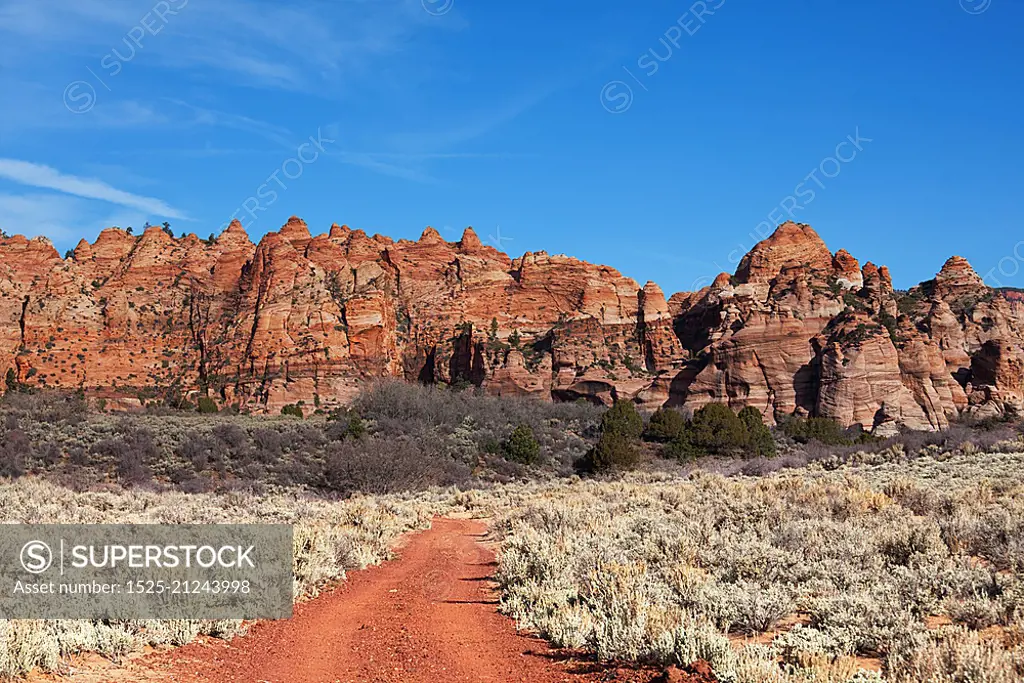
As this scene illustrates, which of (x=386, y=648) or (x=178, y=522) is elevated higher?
(x=178, y=522)

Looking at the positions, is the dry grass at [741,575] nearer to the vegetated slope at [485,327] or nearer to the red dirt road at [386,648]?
the red dirt road at [386,648]

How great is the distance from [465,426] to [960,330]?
5239cm

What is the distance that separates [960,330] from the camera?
7456 centimetres

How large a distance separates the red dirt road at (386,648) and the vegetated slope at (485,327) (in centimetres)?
6235

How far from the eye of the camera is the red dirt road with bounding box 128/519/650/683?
22.5 feet

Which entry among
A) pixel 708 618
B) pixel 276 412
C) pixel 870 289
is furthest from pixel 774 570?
pixel 870 289

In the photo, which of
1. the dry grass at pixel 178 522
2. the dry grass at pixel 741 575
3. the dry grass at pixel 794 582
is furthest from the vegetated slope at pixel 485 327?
the dry grass at pixel 794 582

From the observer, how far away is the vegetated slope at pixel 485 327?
6931 cm

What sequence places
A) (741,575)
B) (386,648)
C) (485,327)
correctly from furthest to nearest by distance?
(485,327)
(741,575)
(386,648)

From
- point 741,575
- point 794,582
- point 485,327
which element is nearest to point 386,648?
point 741,575

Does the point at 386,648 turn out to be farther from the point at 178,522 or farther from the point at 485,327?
the point at 485,327

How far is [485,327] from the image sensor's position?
88.6m

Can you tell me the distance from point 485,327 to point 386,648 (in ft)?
266

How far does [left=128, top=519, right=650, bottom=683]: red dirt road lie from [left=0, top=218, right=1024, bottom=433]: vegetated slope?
62351 millimetres
